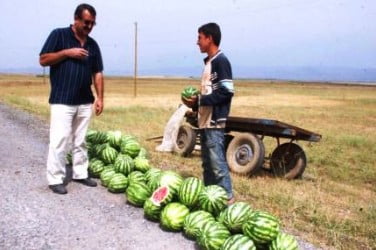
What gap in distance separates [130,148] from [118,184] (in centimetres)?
115

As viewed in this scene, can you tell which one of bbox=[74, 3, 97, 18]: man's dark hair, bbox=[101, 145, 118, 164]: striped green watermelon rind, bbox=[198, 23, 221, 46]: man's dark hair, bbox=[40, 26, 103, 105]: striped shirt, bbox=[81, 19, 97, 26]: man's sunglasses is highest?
bbox=[74, 3, 97, 18]: man's dark hair

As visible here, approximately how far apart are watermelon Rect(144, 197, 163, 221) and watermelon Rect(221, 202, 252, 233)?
85 centimetres

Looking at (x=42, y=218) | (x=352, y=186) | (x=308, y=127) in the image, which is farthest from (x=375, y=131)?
(x=42, y=218)

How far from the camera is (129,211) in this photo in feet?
19.6

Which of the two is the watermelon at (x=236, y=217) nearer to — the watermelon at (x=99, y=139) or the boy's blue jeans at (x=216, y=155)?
the boy's blue jeans at (x=216, y=155)

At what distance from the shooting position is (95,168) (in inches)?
293

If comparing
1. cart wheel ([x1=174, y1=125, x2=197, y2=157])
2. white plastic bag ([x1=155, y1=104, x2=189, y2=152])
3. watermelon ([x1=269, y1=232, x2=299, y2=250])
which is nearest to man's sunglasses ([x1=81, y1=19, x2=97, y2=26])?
watermelon ([x1=269, y1=232, x2=299, y2=250])

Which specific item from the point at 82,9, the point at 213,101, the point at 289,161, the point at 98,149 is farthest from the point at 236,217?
the point at 289,161

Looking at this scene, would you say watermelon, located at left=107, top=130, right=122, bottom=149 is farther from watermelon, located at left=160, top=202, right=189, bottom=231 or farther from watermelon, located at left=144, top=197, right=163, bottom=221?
watermelon, located at left=160, top=202, right=189, bottom=231

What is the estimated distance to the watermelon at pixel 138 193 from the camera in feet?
19.9

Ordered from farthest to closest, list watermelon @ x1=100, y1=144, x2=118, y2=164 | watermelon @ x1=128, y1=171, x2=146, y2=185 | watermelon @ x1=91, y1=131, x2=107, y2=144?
watermelon @ x1=91, y1=131, x2=107, y2=144
watermelon @ x1=100, y1=144, x2=118, y2=164
watermelon @ x1=128, y1=171, x2=146, y2=185

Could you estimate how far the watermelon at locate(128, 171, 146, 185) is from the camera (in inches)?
257

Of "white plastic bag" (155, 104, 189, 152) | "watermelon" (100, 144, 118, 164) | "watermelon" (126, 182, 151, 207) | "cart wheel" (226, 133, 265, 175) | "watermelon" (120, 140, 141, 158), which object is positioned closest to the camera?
"watermelon" (126, 182, 151, 207)

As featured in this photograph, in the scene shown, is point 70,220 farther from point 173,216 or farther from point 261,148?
point 261,148
